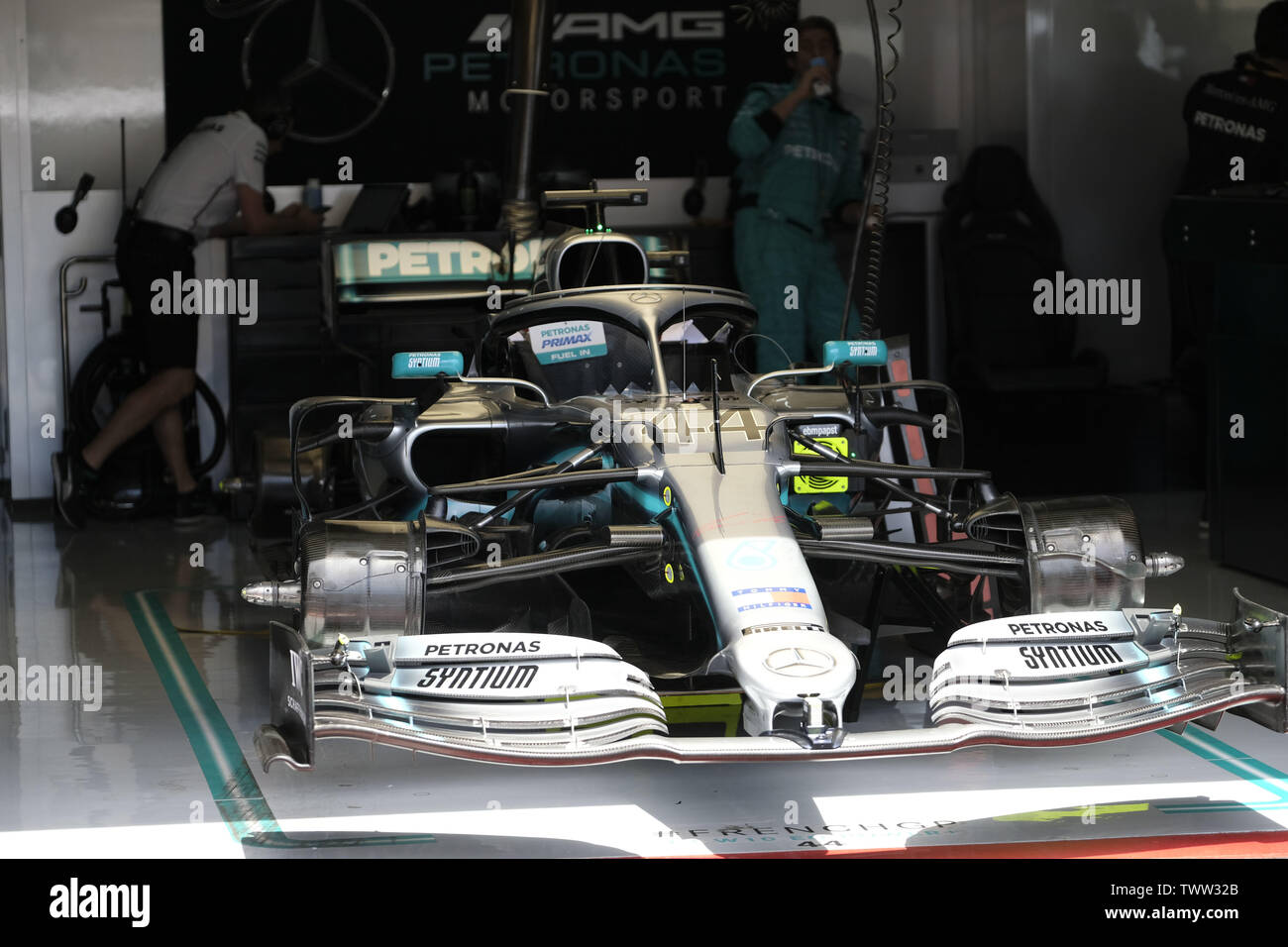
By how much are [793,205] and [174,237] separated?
9.13 ft

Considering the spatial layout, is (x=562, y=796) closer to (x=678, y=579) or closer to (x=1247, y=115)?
(x=678, y=579)

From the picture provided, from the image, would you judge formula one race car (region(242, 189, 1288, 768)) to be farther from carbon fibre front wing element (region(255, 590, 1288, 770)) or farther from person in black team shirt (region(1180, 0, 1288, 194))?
person in black team shirt (region(1180, 0, 1288, 194))

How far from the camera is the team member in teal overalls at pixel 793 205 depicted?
733 cm

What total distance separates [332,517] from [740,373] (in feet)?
4.47

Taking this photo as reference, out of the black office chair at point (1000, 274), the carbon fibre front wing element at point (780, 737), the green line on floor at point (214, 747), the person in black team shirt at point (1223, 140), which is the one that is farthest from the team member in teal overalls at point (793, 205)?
the carbon fibre front wing element at point (780, 737)

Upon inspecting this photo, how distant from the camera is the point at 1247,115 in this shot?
7641 millimetres

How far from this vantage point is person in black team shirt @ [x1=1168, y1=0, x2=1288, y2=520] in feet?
23.8

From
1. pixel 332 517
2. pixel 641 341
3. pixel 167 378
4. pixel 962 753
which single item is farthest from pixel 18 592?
pixel 962 753

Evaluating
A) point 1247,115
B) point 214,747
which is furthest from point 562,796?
point 1247,115

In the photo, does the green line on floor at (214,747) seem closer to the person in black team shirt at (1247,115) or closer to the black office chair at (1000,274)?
the black office chair at (1000,274)

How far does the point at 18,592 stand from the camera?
5934 millimetres
